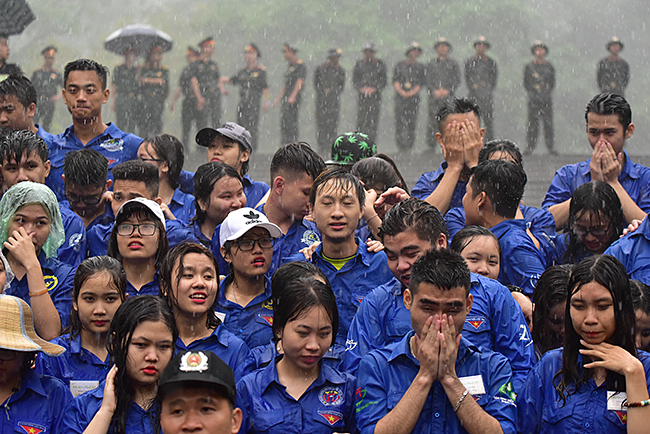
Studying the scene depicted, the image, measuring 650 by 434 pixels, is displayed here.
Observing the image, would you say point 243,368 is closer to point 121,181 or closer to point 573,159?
point 121,181

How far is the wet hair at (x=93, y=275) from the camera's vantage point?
178 inches

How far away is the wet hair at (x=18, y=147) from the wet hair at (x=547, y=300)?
3.49 meters

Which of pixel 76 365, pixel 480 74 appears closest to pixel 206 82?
pixel 480 74

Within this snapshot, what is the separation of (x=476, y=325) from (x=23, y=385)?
6.93 ft

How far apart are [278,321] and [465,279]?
0.90m

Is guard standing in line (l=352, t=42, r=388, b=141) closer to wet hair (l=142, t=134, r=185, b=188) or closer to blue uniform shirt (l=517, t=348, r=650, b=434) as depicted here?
wet hair (l=142, t=134, r=185, b=188)

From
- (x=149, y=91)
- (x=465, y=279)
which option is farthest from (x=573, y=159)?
(x=465, y=279)

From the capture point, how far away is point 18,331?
4.03 meters

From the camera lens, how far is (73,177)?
19.6 ft

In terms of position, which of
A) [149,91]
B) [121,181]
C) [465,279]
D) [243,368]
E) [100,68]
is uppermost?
[149,91]

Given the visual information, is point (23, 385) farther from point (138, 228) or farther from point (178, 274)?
point (138, 228)

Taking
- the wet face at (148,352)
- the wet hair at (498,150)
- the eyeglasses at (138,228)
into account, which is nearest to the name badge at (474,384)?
the wet face at (148,352)

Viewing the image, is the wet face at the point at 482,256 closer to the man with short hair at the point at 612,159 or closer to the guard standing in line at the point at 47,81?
the man with short hair at the point at 612,159

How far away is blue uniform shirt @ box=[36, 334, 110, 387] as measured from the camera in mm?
4402
